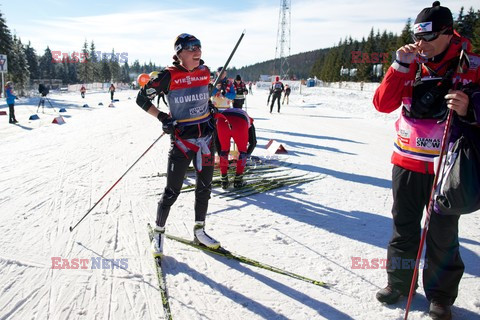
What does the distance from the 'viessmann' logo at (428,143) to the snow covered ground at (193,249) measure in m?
1.42

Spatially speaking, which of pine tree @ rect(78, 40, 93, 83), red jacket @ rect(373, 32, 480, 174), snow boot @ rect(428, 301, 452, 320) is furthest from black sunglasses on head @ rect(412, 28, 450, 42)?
pine tree @ rect(78, 40, 93, 83)

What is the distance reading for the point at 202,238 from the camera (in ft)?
12.2

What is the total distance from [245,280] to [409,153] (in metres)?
1.94

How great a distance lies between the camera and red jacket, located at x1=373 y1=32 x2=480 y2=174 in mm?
2225

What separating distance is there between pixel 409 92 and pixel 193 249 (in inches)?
110

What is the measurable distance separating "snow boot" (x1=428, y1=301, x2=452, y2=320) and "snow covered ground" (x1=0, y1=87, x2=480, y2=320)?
142 mm

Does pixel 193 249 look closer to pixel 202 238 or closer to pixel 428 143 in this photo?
pixel 202 238

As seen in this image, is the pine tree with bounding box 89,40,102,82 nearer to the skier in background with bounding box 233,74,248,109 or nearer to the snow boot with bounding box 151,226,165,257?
the skier in background with bounding box 233,74,248,109

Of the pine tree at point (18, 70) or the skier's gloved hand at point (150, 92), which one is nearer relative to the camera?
the skier's gloved hand at point (150, 92)

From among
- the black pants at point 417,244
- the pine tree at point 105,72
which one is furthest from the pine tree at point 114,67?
the black pants at point 417,244

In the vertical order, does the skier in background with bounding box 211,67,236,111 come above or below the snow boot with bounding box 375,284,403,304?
above

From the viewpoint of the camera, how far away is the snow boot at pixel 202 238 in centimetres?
366

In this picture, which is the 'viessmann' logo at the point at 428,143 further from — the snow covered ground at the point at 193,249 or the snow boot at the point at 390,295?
the snow covered ground at the point at 193,249

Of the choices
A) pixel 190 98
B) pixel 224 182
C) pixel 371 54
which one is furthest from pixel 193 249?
pixel 371 54
